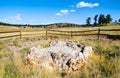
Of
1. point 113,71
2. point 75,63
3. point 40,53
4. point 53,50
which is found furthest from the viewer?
point 53,50

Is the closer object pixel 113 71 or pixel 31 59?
pixel 113 71

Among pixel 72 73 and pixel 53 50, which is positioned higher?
pixel 53 50

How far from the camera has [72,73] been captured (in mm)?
6957

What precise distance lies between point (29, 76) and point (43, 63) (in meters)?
1.84

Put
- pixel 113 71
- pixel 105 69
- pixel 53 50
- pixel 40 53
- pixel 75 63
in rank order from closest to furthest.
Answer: pixel 113 71, pixel 105 69, pixel 75 63, pixel 40 53, pixel 53 50

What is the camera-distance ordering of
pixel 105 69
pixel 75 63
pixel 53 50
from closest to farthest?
pixel 105 69 < pixel 75 63 < pixel 53 50

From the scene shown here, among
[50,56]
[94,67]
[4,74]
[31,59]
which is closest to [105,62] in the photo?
[94,67]

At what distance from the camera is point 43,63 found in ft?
25.2

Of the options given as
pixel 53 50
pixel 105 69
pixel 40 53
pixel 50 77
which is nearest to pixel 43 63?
pixel 40 53

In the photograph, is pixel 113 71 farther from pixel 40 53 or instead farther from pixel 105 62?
pixel 40 53

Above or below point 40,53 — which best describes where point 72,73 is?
below

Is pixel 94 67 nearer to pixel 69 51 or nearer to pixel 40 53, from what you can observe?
pixel 69 51

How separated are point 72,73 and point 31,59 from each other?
5.71ft

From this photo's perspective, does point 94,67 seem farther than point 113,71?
Yes
